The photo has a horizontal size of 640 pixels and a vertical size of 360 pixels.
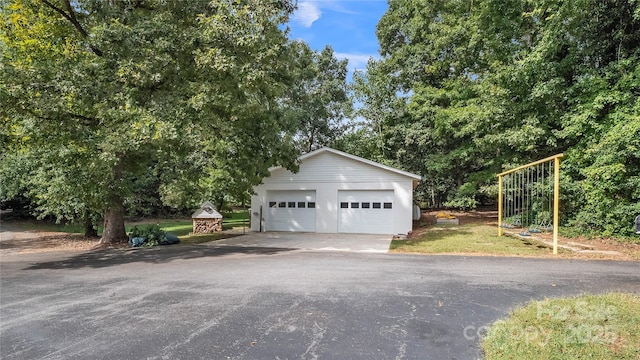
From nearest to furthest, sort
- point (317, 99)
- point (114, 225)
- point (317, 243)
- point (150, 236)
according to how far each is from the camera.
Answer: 1. point (150, 236)
2. point (317, 243)
3. point (114, 225)
4. point (317, 99)

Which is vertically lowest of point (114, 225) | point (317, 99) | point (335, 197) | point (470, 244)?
point (470, 244)

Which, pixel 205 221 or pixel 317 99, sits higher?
pixel 317 99

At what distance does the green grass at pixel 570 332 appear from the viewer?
324 cm

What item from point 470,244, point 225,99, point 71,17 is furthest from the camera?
point 71,17

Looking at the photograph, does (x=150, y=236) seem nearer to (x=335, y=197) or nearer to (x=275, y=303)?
(x=335, y=197)

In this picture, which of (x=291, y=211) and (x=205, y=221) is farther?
(x=205, y=221)

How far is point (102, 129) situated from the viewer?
32.2 feet

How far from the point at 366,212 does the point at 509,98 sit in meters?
8.14

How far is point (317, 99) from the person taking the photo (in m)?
27.8

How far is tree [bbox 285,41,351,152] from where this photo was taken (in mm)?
27750

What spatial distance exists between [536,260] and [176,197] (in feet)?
45.4

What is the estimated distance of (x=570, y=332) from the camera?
3600 millimetres

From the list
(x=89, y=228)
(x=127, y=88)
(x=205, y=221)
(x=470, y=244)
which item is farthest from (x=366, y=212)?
(x=89, y=228)

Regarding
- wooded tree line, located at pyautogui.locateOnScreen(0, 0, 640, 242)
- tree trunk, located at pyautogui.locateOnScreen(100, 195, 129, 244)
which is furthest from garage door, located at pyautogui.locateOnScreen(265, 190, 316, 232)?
tree trunk, located at pyautogui.locateOnScreen(100, 195, 129, 244)
